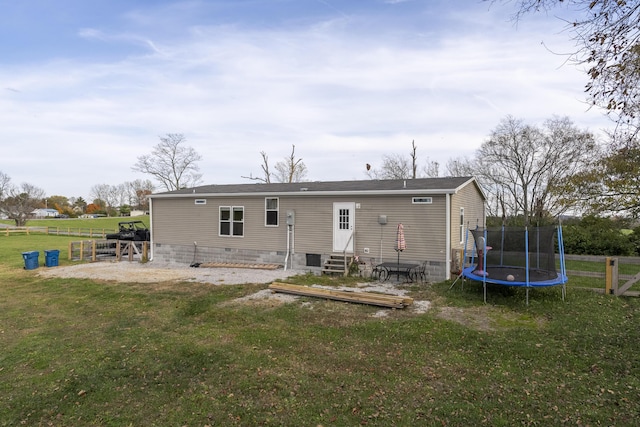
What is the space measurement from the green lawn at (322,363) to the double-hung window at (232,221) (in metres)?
5.90

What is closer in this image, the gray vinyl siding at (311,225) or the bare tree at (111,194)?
the gray vinyl siding at (311,225)

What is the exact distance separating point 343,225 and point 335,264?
1365 millimetres

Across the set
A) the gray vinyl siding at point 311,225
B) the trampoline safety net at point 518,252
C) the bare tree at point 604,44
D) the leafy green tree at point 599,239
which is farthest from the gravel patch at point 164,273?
the leafy green tree at point 599,239

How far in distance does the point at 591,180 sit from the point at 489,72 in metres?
5.70

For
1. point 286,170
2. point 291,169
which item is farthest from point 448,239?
point 286,170

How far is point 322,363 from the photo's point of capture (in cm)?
449

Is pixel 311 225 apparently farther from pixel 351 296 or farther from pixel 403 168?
pixel 403 168

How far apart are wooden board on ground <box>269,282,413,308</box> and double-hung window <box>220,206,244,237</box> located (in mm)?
5169

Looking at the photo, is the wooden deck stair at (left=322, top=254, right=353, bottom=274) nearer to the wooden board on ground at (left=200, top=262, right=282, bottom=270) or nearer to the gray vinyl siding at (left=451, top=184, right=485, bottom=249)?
the wooden board on ground at (left=200, top=262, right=282, bottom=270)

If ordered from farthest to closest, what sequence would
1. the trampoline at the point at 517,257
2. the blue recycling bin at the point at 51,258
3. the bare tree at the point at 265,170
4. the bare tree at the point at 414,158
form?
the bare tree at the point at 265,170, the bare tree at the point at 414,158, the blue recycling bin at the point at 51,258, the trampoline at the point at 517,257

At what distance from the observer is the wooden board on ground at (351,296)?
23.4ft

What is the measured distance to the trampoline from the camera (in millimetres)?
7531

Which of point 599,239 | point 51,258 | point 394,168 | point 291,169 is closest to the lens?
point 51,258

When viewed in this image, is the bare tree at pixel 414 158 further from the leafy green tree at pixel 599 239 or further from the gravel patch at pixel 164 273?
the gravel patch at pixel 164 273
